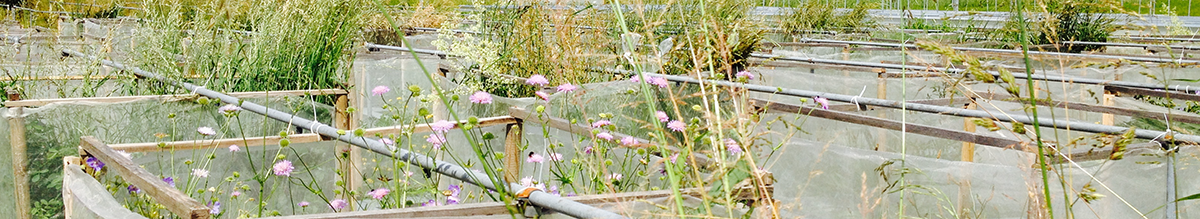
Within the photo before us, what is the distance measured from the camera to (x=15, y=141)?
239 centimetres

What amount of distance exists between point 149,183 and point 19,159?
1.03 m

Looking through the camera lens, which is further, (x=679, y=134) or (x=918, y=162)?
(x=679, y=134)

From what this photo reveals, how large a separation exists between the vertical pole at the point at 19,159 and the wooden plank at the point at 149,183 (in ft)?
1.52

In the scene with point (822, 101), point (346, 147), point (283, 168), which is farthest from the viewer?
point (822, 101)

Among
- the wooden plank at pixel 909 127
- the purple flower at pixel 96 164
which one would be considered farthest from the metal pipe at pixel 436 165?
the wooden plank at pixel 909 127

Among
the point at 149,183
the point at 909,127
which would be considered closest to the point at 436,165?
the point at 149,183

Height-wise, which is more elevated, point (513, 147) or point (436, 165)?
point (436, 165)

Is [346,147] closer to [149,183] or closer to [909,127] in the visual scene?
[149,183]

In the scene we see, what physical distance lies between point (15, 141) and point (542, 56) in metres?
1.96

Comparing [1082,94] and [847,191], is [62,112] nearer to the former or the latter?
[847,191]

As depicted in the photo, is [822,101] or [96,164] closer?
[96,164]

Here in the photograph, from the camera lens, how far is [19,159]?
2.39 meters

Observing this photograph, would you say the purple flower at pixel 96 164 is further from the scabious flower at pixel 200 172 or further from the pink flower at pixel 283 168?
the pink flower at pixel 283 168

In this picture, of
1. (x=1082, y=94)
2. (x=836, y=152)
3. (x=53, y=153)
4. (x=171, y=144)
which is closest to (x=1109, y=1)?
(x=836, y=152)
